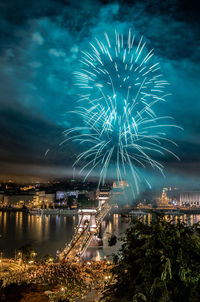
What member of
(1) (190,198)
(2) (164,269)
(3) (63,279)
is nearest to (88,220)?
(3) (63,279)

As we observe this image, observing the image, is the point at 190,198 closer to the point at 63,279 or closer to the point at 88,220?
the point at 88,220

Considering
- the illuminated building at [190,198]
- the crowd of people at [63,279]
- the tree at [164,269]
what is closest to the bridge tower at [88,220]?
the crowd of people at [63,279]

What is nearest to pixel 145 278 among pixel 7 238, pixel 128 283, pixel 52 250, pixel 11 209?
pixel 128 283

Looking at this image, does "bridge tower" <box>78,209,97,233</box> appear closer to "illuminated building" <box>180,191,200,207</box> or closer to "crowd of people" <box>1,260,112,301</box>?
"crowd of people" <box>1,260,112,301</box>

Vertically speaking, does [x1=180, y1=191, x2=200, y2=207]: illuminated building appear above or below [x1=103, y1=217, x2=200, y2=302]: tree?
below

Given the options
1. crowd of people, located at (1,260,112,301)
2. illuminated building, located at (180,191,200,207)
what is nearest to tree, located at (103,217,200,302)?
crowd of people, located at (1,260,112,301)

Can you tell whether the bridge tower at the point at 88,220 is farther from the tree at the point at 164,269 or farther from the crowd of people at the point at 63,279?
the tree at the point at 164,269

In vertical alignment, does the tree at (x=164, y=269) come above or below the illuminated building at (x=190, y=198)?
above

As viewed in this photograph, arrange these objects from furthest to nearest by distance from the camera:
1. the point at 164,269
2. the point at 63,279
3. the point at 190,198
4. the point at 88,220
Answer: the point at 190,198 → the point at 88,220 → the point at 63,279 → the point at 164,269
